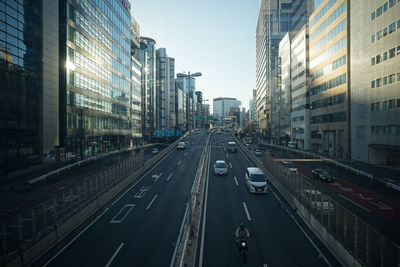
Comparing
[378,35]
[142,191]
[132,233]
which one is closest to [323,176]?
[142,191]

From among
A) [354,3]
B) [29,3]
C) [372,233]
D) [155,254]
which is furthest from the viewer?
[354,3]

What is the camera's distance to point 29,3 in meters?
37.7

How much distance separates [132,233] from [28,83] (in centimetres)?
3543

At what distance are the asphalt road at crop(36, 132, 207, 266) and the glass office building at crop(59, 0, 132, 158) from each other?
2742 centimetres

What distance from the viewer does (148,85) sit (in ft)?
359

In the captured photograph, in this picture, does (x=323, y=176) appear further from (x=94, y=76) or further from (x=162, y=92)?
(x=162, y=92)

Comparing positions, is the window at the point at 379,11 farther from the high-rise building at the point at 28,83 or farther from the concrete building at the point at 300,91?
the high-rise building at the point at 28,83

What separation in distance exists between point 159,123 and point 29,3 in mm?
90132

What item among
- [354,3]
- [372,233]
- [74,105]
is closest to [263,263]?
[372,233]

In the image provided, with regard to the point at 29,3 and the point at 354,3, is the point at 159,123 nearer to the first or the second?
the point at 29,3

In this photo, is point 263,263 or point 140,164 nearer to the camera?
point 263,263

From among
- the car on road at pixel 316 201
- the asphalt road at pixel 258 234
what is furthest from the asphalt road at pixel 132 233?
the car on road at pixel 316 201

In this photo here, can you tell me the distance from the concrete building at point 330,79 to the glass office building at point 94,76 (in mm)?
53413

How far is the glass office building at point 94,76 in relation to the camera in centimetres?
4503
